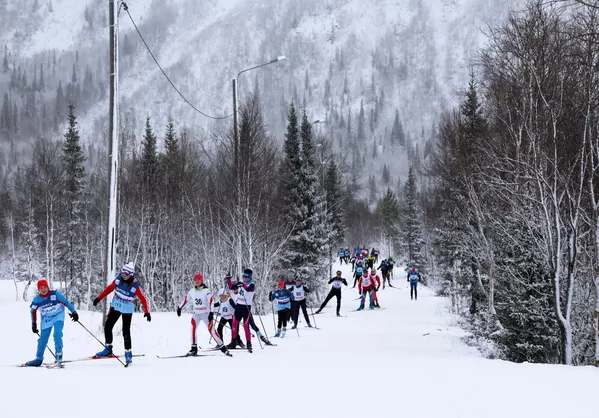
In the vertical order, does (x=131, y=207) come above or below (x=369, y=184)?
below

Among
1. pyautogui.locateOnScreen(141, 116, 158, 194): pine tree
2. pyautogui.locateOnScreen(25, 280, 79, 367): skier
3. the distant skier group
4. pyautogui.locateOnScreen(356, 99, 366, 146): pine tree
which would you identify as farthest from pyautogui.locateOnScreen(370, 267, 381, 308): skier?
pyautogui.locateOnScreen(356, 99, 366, 146): pine tree

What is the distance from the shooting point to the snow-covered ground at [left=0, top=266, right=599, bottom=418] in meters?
6.22

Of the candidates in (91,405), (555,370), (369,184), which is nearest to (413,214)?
(555,370)

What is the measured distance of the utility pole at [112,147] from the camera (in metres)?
13.1

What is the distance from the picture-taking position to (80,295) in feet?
115

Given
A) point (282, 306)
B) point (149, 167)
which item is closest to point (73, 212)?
point (149, 167)

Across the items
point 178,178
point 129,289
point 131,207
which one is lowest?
point 129,289

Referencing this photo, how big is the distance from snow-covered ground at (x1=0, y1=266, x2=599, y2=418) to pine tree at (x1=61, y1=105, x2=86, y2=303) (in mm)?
22748

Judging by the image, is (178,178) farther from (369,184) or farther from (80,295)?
(369,184)

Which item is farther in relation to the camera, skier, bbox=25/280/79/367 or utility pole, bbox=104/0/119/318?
utility pole, bbox=104/0/119/318

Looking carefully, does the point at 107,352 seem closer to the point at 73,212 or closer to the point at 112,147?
the point at 112,147

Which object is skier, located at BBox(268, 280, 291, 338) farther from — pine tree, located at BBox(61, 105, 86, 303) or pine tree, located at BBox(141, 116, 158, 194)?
pine tree, located at BBox(61, 105, 86, 303)

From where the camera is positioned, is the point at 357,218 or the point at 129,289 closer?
the point at 129,289

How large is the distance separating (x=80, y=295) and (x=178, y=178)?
10.5 metres
